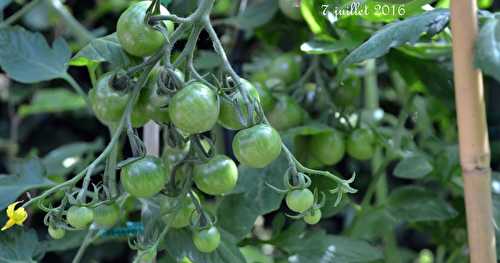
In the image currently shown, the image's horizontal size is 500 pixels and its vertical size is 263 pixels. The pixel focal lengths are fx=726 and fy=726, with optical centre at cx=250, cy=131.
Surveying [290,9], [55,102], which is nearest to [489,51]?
[290,9]

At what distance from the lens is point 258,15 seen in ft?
3.30

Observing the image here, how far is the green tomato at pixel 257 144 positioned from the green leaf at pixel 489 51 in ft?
0.56

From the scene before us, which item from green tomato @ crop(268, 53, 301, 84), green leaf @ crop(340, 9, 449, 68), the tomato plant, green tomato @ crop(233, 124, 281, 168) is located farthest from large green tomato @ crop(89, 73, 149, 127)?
green tomato @ crop(268, 53, 301, 84)

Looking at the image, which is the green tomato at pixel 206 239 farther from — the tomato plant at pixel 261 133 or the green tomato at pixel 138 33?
the green tomato at pixel 138 33

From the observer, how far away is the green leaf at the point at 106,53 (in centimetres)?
65

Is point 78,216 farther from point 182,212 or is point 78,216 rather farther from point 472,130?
point 472,130

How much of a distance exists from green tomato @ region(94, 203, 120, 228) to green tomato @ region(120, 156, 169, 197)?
0.04m

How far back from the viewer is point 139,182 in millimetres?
601

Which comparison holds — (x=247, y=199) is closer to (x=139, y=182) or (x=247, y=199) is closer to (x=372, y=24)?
(x=139, y=182)

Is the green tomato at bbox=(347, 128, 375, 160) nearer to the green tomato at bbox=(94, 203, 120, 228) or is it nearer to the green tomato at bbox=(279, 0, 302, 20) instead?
the green tomato at bbox=(279, 0, 302, 20)

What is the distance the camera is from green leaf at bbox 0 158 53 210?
0.78 metres

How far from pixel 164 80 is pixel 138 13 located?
0.20 ft

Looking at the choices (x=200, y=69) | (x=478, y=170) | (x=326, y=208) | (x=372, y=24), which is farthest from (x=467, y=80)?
(x=200, y=69)

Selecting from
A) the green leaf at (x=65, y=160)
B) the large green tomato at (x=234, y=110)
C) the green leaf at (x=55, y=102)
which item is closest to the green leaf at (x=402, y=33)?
the large green tomato at (x=234, y=110)
